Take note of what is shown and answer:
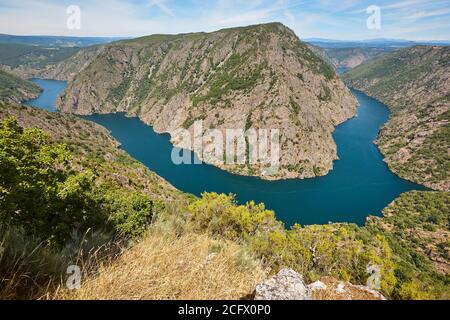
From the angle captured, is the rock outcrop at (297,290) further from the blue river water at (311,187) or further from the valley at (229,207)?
the blue river water at (311,187)

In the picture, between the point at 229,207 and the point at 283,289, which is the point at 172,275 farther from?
the point at 229,207

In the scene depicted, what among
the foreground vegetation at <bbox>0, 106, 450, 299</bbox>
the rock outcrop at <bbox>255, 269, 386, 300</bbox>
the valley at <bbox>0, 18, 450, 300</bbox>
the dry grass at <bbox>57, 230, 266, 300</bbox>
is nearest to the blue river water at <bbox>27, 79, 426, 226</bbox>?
the valley at <bbox>0, 18, 450, 300</bbox>

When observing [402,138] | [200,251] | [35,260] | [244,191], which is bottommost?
[244,191]

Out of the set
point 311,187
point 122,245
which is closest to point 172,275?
point 122,245

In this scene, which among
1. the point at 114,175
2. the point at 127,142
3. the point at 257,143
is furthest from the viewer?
the point at 127,142

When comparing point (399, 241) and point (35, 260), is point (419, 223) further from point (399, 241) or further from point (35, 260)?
point (35, 260)

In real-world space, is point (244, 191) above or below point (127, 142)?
below
